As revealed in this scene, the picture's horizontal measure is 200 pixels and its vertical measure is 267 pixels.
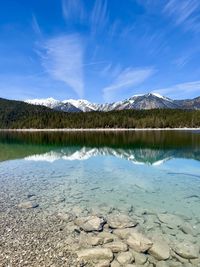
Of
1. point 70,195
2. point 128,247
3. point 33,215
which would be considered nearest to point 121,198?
point 70,195

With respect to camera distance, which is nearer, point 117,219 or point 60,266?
point 60,266

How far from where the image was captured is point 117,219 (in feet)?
53.7

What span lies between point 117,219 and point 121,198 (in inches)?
197

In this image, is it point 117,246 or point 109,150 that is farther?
point 109,150

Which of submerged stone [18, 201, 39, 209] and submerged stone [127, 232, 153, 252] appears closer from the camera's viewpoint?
submerged stone [127, 232, 153, 252]

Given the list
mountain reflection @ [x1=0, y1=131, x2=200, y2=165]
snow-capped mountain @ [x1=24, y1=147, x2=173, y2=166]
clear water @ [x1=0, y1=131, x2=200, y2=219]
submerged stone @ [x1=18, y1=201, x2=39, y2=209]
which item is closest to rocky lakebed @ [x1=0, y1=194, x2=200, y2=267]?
submerged stone @ [x1=18, y1=201, x2=39, y2=209]

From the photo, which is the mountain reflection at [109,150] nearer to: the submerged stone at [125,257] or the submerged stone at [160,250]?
the submerged stone at [160,250]

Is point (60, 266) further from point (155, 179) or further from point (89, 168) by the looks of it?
point (89, 168)

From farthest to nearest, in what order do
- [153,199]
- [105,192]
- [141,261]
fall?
[105,192], [153,199], [141,261]

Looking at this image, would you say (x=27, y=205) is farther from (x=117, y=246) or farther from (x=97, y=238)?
(x=117, y=246)

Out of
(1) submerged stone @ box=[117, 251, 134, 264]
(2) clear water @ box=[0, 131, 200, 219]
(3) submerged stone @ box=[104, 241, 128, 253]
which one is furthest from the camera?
(2) clear water @ box=[0, 131, 200, 219]

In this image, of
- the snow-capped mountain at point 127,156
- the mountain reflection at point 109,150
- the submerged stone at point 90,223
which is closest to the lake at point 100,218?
the submerged stone at point 90,223

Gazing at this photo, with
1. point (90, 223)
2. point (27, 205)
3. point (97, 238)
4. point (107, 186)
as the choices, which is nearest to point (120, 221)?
point (90, 223)

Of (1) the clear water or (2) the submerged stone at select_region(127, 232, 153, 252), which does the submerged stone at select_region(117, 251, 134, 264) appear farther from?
(1) the clear water
